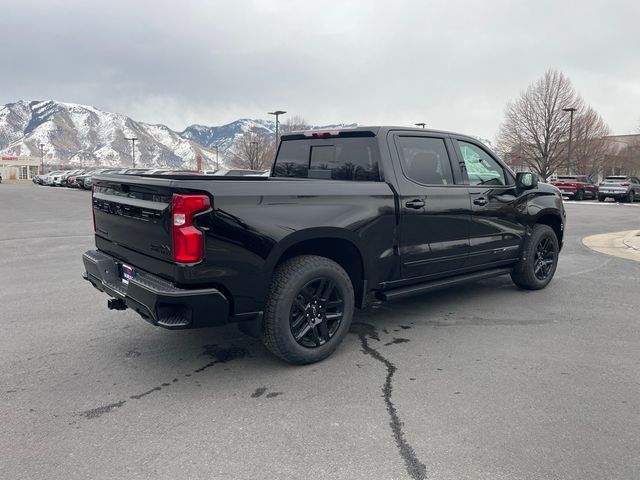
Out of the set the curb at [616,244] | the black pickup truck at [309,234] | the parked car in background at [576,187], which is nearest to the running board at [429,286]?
the black pickup truck at [309,234]

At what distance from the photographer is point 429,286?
16.5ft

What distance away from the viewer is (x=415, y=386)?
148 inches

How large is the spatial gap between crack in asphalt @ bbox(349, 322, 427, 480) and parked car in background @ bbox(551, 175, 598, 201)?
31.3 metres

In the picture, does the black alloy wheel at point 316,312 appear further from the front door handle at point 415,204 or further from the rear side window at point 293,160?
the rear side window at point 293,160

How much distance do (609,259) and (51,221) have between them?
14384 mm

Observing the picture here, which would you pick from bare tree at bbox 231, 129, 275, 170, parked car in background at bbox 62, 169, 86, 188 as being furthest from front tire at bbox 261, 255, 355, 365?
bare tree at bbox 231, 129, 275, 170

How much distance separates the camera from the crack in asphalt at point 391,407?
277cm

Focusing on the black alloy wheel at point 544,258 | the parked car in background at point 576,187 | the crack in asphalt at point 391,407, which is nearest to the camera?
the crack in asphalt at point 391,407

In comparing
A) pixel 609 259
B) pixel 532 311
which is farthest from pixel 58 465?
pixel 609 259

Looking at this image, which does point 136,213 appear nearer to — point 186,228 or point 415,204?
point 186,228

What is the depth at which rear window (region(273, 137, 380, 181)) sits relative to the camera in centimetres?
477

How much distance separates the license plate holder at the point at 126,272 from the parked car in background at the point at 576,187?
32.9m

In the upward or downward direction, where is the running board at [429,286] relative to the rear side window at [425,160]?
downward

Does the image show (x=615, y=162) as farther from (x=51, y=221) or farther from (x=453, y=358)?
(x=453, y=358)
